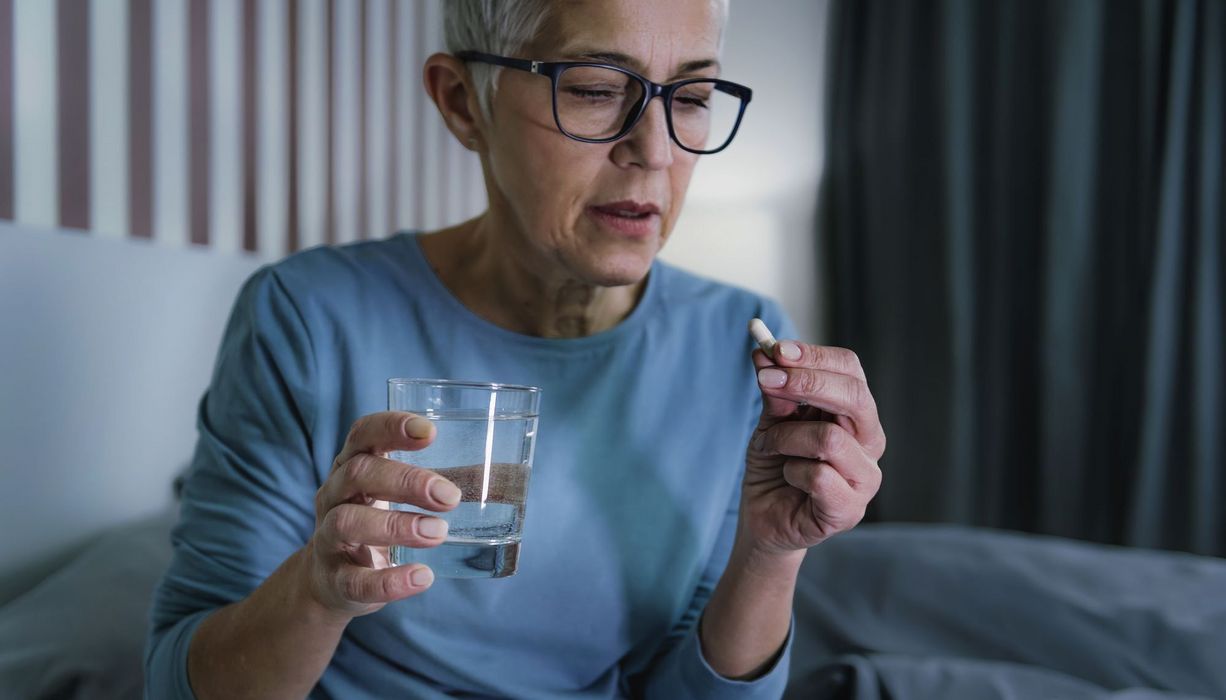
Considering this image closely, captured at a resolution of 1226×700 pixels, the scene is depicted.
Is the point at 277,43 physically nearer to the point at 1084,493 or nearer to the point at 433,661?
the point at 433,661

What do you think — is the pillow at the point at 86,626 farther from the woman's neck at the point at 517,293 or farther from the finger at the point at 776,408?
the finger at the point at 776,408

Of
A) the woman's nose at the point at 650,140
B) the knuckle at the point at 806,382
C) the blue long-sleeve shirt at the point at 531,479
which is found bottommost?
the blue long-sleeve shirt at the point at 531,479

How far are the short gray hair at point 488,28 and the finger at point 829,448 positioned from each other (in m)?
0.49

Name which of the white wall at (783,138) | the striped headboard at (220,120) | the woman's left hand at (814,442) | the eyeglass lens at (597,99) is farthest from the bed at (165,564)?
the white wall at (783,138)

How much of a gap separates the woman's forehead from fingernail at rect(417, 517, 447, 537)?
525mm

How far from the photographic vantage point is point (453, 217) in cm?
311

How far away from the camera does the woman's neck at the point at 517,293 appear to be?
1.14 metres

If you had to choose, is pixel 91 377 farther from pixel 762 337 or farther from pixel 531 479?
pixel 762 337

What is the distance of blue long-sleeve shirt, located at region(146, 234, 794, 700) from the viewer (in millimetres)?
974

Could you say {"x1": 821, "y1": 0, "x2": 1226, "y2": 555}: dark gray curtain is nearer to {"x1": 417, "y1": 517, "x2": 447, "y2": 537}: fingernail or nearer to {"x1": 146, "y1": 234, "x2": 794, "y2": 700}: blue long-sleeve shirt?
{"x1": 146, "y1": 234, "x2": 794, "y2": 700}: blue long-sleeve shirt

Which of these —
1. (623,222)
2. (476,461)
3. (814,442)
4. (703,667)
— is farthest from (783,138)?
(476,461)

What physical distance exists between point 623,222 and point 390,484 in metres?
0.46

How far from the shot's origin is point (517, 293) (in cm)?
115

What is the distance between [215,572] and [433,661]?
0.82 feet
